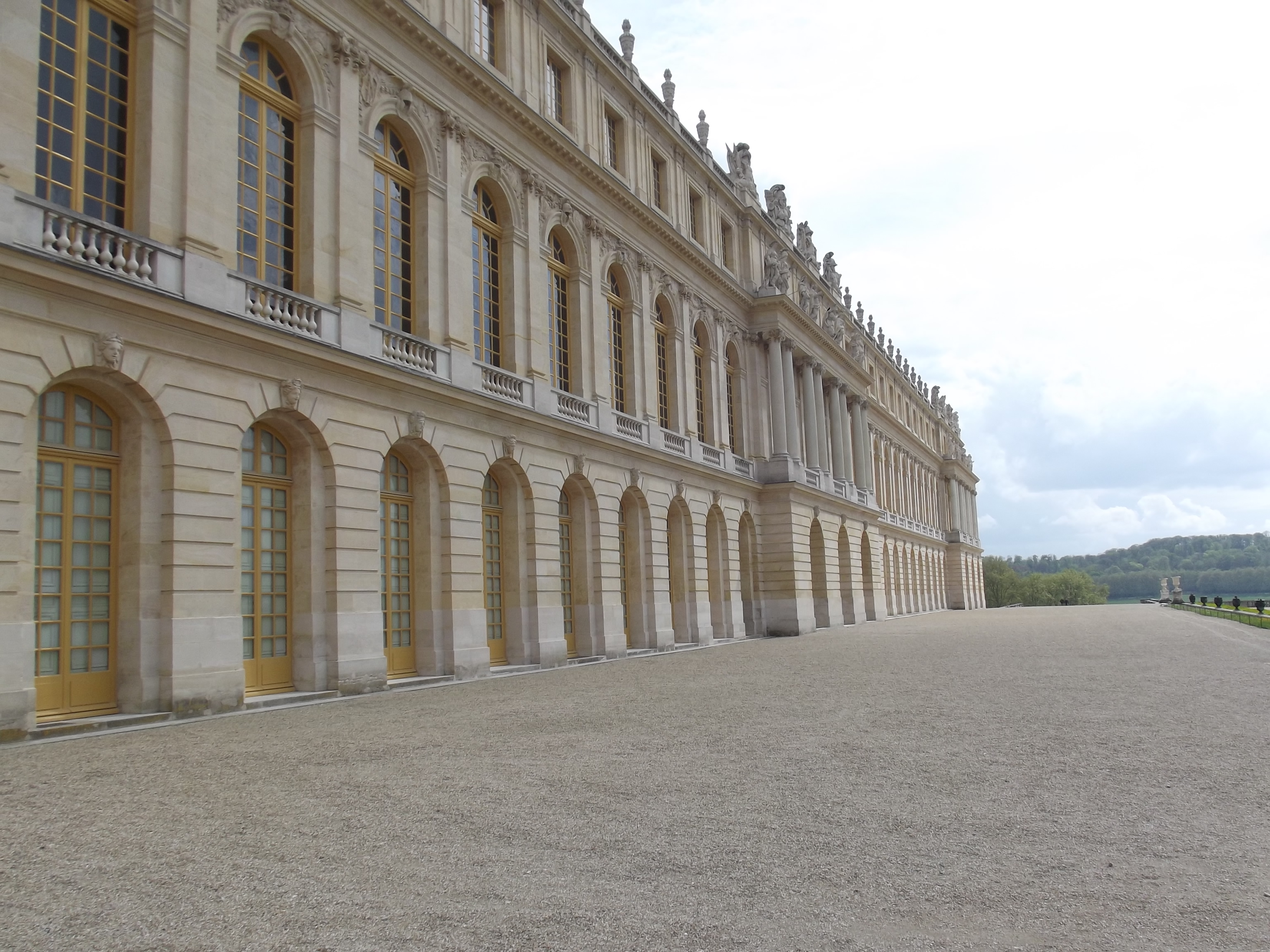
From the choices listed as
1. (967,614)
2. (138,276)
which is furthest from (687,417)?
(967,614)

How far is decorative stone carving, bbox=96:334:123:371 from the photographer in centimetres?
1383

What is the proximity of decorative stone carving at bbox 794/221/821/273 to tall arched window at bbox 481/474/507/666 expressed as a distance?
111 feet

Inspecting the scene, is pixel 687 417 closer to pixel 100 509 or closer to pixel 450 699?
pixel 450 699

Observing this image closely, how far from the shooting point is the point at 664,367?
115 ft

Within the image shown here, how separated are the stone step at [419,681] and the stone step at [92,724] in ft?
17.1

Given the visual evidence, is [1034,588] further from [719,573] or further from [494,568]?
[494,568]

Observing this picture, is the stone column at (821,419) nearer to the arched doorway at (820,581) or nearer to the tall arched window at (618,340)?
the arched doorway at (820,581)

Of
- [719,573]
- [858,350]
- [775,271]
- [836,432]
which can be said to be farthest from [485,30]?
[858,350]

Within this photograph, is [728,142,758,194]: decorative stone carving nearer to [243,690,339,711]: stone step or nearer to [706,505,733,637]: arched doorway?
[706,505,733,637]: arched doorway

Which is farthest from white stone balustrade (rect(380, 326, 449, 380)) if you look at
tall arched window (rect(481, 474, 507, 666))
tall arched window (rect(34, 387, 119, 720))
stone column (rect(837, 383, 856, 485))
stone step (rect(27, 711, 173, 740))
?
stone column (rect(837, 383, 856, 485))

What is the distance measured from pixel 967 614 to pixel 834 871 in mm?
61650

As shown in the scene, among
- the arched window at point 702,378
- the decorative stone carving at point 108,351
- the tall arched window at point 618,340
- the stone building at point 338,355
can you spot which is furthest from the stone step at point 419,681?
the arched window at point 702,378

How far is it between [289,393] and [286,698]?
208 inches

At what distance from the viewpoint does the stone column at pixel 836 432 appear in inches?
Result: 2090
